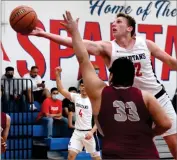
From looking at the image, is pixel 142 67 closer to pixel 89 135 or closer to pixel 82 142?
pixel 89 135

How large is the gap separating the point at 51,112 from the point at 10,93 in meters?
1.10

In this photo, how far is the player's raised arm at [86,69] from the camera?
4297 mm

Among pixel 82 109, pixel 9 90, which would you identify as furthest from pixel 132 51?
pixel 9 90

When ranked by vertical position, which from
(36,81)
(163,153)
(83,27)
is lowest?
(163,153)

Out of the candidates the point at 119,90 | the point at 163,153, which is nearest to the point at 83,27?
the point at 163,153

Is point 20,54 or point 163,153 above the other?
point 20,54

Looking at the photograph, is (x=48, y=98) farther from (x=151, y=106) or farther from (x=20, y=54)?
(x=151, y=106)

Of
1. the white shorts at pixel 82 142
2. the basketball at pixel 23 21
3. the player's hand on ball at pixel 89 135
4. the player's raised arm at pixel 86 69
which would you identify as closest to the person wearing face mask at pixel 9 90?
the white shorts at pixel 82 142

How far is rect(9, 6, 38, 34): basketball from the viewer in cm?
591

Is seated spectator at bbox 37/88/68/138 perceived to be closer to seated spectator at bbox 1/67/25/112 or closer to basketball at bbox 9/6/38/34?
seated spectator at bbox 1/67/25/112

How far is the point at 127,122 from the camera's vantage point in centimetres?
420

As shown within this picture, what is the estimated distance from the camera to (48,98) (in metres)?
12.8

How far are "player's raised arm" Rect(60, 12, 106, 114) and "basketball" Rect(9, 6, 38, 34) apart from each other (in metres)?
1.42

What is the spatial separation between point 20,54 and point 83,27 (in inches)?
77.7
